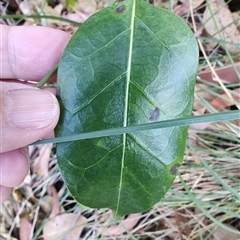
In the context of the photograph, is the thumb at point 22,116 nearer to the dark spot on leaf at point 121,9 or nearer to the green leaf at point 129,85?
the green leaf at point 129,85

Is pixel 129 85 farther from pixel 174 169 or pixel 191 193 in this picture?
pixel 191 193

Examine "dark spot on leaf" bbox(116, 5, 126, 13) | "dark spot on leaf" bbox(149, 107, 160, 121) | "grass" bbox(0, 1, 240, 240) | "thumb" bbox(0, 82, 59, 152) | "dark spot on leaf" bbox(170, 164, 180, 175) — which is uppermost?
"dark spot on leaf" bbox(116, 5, 126, 13)

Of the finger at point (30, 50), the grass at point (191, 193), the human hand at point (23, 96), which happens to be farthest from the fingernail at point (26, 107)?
the grass at point (191, 193)

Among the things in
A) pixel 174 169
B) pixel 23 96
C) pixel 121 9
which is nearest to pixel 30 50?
pixel 23 96

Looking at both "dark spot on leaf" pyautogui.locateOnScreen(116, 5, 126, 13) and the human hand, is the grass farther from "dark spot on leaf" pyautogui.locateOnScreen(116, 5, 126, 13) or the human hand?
"dark spot on leaf" pyautogui.locateOnScreen(116, 5, 126, 13)

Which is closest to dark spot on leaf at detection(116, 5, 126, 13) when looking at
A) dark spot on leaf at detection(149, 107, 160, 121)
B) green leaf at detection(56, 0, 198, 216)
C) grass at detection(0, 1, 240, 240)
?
green leaf at detection(56, 0, 198, 216)

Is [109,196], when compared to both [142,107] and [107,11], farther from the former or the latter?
[107,11]
